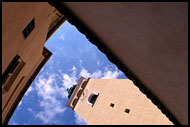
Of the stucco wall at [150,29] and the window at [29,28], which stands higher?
the stucco wall at [150,29]

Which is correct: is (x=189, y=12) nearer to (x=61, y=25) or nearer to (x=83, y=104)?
(x=61, y=25)

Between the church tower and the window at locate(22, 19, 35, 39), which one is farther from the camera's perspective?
Result: the church tower

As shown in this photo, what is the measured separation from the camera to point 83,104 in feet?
63.1

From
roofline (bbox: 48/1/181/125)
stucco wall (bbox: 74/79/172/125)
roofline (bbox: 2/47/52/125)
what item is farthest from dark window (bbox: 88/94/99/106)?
roofline (bbox: 48/1/181/125)

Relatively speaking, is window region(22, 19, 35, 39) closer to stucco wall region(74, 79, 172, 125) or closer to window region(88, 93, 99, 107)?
stucco wall region(74, 79, 172, 125)

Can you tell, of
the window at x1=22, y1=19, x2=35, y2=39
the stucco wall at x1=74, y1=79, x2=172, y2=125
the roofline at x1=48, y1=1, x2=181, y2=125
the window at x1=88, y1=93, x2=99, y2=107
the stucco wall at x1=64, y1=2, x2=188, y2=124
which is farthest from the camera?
the window at x1=88, y1=93, x2=99, y2=107

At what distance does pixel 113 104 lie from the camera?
14.9 m

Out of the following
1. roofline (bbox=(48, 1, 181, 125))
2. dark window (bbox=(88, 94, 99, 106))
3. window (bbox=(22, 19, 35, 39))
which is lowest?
dark window (bbox=(88, 94, 99, 106))

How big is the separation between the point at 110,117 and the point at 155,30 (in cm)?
1315

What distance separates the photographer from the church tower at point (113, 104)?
11398 mm

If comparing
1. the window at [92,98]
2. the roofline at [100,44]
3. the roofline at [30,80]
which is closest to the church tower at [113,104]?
the window at [92,98]

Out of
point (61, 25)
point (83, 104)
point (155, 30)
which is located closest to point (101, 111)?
point (83, 104)

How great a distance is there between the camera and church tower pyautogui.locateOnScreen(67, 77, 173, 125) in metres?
11.4

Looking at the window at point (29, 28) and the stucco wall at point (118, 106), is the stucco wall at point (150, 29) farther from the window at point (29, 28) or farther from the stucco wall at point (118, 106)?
the stucco wall at point (118, 106)
